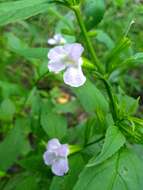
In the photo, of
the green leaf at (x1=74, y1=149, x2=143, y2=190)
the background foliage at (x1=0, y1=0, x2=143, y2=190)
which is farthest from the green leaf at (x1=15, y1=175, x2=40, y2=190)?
the green leaf at (x1=74, y1=149, x2=143, y2=190)

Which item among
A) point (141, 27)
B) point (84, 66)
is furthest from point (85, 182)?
point (141, 27)

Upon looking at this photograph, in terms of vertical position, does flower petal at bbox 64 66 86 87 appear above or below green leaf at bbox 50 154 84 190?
above

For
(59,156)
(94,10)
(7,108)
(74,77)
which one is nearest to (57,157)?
(59,156)

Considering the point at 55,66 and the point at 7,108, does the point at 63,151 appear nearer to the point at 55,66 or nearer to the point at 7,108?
the point at 55,66

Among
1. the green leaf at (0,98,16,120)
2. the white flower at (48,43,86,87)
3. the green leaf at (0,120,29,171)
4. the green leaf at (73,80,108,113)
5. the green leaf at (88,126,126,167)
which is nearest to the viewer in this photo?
the green leaf at (88,126,126,167)

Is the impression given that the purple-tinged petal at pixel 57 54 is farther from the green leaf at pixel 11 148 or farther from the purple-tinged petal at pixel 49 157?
the green leaf at pixel 11 148

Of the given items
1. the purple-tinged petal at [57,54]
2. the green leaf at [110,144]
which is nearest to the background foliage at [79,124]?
the green leaf at [110,144]

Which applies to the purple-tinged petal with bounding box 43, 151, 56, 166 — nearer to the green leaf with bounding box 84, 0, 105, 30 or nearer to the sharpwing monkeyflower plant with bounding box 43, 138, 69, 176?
the sharpwing monkeyflower plant with bounding box 43, 138, 69, 176
